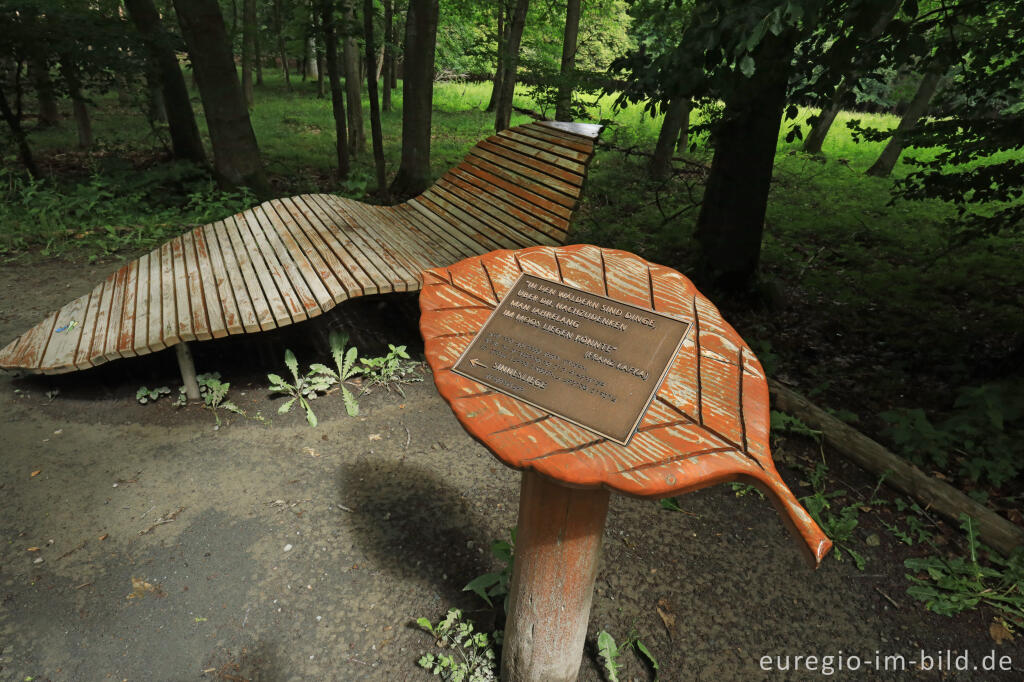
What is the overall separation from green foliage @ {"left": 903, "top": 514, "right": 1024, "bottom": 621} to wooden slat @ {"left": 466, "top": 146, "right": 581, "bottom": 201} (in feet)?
9.32

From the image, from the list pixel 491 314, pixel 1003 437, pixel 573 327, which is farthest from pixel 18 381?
pixel 1003 437

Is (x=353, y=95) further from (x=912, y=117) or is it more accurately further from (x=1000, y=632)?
(x=1000, y=632)

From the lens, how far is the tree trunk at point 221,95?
472cm

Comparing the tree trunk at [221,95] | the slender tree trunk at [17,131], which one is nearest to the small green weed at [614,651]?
the tree trunk at [221,95]

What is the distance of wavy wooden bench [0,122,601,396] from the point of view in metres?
2.80

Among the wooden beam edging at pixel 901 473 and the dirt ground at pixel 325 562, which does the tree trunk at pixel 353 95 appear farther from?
the wooden beam edging at pixel 901 473

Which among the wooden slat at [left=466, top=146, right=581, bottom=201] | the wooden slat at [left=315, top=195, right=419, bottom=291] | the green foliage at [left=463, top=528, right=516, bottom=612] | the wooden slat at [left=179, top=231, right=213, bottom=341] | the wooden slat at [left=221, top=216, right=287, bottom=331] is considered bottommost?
the green foliage at [left=463, top=528, right=516, bottom=612]

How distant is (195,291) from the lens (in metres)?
3.01

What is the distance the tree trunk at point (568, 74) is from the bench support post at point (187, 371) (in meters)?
5.17

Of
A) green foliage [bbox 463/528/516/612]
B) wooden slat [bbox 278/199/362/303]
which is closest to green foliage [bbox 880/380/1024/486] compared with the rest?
green foliage [bbox 463/528/516/612]

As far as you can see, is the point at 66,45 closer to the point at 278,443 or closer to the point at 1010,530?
the point at 278,443

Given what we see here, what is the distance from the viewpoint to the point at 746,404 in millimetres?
1204

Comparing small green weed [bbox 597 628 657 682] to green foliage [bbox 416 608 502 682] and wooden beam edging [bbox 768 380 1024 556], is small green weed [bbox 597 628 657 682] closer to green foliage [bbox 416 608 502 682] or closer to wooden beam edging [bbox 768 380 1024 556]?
green foliage [bbox 416 608 502 682]

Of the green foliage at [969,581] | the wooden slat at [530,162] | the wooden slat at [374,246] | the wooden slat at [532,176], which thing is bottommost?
the green foliage at [969,581]
